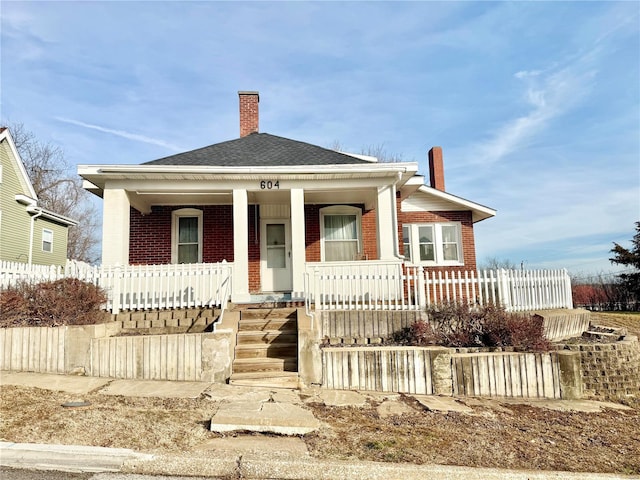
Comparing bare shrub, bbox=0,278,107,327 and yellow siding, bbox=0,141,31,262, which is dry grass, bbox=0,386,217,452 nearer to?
bare shrub, bbox=0,278,107,327

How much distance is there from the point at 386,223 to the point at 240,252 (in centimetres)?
375

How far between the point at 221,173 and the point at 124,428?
22.5 ft

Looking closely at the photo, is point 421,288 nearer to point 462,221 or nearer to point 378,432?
point 378,432

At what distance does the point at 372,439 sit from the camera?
429cm

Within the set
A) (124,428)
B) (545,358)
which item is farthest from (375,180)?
(124,428)

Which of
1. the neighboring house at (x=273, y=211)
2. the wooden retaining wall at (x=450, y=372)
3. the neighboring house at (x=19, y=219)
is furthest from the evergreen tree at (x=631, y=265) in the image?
the neighboring house at (x=19, y=219)

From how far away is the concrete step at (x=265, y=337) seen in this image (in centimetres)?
741

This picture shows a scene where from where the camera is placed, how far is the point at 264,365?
22.0 ft

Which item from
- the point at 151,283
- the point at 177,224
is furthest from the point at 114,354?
the point at 177,224

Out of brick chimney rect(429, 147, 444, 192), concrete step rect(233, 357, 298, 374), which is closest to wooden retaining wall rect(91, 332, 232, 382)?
concrete step rect(233, 357, 298, 374)

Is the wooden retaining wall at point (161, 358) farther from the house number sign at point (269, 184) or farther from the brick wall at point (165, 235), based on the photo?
the brick wall at point (165, 235)

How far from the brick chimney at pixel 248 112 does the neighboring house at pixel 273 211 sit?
4cm

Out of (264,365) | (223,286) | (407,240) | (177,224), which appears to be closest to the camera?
(264,365)

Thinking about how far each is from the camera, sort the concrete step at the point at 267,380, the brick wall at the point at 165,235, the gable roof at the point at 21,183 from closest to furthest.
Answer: the concrete step at the point at 267,380 < the brick wall at the point at 165,235 < the gable roof at the point at 21,183
